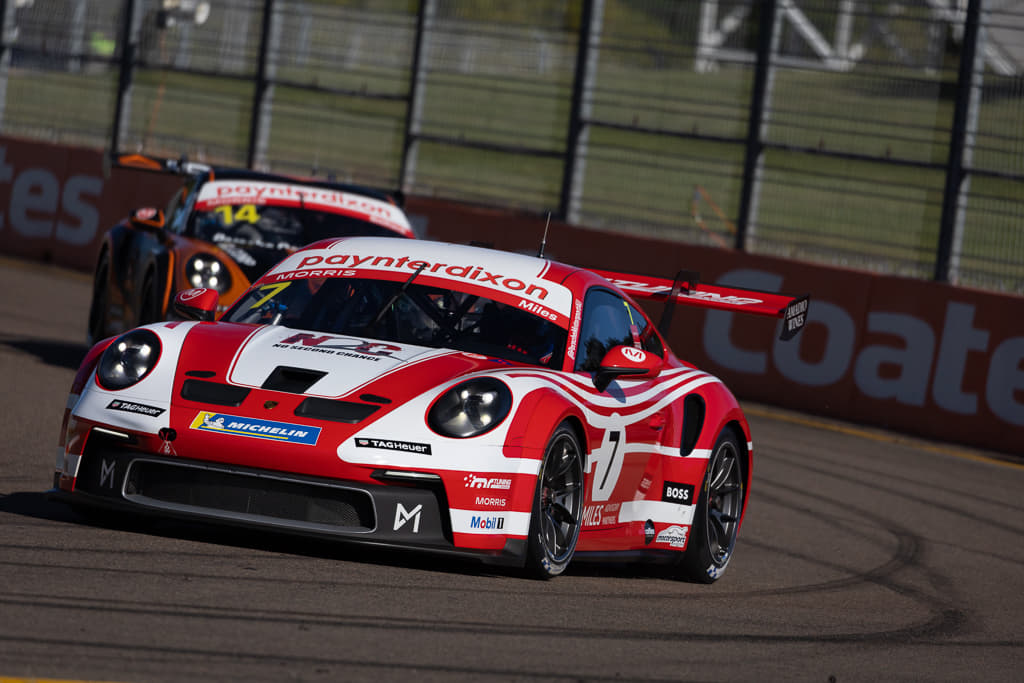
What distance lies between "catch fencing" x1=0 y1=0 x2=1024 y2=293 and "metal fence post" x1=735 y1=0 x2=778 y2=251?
0.07 feet

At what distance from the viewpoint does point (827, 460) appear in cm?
1284

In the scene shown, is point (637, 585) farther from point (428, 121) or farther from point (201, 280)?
point (428, 121)

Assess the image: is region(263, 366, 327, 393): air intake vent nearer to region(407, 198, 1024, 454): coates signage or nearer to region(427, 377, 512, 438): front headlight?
region(427, 377, 512, 438): front headlight

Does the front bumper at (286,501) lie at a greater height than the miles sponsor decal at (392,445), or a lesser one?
lesser

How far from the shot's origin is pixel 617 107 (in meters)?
18.8

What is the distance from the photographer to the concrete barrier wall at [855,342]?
588 inches

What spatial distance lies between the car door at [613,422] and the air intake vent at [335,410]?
1063mm

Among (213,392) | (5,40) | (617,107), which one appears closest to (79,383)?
(213,392)

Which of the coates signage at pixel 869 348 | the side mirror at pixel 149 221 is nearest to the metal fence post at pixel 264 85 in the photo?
the coates signage at pixel 869 348

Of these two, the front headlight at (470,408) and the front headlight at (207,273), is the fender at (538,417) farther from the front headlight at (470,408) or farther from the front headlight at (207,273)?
the front headlight at (207,273)

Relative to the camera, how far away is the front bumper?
6133 mm

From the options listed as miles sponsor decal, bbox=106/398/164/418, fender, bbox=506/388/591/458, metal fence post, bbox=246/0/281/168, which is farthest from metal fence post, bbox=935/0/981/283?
miles sponsor decal, bbox=106/398/164/418

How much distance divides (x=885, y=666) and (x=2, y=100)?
777 inches

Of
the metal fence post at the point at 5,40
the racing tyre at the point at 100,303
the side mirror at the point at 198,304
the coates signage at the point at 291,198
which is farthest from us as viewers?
the metal fence post at the point at 5,40
